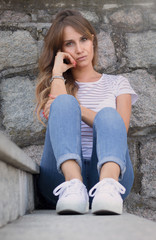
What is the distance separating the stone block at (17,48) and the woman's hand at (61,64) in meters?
0.29

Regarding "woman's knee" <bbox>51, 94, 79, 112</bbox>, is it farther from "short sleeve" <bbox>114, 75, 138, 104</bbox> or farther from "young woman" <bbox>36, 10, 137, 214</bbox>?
"short sleeve" <bbox>114, 75, 138, 104</bbox>

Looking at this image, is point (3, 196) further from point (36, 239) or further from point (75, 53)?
point (75, 53)

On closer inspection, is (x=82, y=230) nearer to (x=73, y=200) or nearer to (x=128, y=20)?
(x=73, y=200)

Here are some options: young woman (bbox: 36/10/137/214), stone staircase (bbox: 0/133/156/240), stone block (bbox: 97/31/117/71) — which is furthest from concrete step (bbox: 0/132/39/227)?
stone block (bbox: 97/31/117/71)

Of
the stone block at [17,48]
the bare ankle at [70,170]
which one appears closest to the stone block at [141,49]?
the stone block at [17,48]

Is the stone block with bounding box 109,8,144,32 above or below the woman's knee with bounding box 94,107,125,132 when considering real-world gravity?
above

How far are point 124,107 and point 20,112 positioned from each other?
62cm

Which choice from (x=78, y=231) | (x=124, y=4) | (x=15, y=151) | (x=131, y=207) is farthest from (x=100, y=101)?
(x=78, y=231)

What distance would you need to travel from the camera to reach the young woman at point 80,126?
1073 mm

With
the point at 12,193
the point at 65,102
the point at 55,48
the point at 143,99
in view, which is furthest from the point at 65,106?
the point at 143,99

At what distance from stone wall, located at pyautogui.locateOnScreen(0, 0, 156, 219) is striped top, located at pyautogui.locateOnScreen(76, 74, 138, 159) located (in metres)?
0.21

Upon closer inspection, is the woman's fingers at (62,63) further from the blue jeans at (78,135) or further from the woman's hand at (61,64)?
the blue jeans at (78,135)

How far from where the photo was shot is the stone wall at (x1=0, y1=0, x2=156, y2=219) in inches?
76.2

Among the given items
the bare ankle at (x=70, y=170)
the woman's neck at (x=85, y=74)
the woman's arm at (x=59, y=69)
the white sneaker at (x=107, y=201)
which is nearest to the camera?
the white sneaker at (x=107, y=201)
